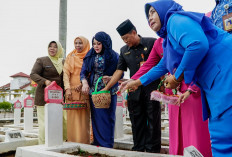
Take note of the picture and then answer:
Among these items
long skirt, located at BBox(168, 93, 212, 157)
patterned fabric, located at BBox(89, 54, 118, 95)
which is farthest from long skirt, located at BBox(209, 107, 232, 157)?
patterned fabric, located at BBox(89, 54, 118, 95)

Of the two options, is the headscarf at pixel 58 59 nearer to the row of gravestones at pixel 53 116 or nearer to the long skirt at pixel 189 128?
the row of gravestones at pixel 53 116

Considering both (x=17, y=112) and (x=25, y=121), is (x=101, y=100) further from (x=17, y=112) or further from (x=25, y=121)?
(x=17, y=112)

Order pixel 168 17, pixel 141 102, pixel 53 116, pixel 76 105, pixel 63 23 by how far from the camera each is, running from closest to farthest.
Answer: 1. pixel 168 17
2. pixel 141 102
3. pixel 53 116
4. pixel 76 105
5. pixel 63 23

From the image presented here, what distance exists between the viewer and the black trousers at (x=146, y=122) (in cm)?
262

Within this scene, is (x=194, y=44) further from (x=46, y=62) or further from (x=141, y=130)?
(x=46, y=62)

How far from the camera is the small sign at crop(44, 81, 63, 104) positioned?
305cm

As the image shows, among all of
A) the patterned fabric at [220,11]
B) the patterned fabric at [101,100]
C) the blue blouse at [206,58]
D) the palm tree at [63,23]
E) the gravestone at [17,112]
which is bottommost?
the gravestone at [17,112]

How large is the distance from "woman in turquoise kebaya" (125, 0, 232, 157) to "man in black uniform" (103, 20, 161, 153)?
1.29 meters

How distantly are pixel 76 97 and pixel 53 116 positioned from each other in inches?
19.5

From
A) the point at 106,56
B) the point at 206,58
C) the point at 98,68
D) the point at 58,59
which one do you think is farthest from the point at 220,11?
the point at 58,59

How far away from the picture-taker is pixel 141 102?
9.00 feet

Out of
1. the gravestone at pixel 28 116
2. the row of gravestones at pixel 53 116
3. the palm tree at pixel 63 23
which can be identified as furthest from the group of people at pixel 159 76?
the palm tree at pixel 63 23

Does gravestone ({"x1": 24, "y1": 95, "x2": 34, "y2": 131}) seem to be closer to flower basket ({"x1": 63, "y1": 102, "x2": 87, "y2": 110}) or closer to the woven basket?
flower basket ({"x1": 63, "y1": 102, "x2": 87, "y2": 110})

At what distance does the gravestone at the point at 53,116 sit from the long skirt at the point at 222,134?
2.27 m
